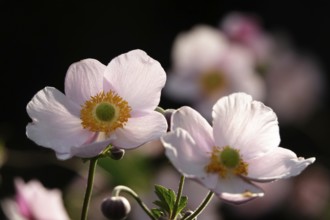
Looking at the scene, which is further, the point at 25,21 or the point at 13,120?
the point at 25,21

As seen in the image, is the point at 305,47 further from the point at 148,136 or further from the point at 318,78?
the point at 148,136

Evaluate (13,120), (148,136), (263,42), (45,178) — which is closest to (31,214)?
(148,136)

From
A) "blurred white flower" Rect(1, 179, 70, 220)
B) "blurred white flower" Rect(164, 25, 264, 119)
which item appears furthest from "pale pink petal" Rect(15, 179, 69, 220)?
"blurred white flower" Rect(164, 25, 264, 119)

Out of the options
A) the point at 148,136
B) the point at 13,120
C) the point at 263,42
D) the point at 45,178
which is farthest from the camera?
the point at 13,120

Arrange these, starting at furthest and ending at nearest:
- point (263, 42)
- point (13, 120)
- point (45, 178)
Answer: point (13, 120), point (45, 178), point (263, 42)

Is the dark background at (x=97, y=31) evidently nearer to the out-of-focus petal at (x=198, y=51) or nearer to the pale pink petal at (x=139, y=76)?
the out-of-focus petal at (x=198, y=51)

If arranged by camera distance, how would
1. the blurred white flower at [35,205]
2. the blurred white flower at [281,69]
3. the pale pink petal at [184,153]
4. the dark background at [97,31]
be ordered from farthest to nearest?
1. the dark background at [97,31]
2. the blurred white flower at [281,69]
3. the blurred white flower at [35,205]
4. the pale pink petal at [184,153]

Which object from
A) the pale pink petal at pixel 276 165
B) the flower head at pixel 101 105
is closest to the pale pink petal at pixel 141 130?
the flower head at pixel 101 105
